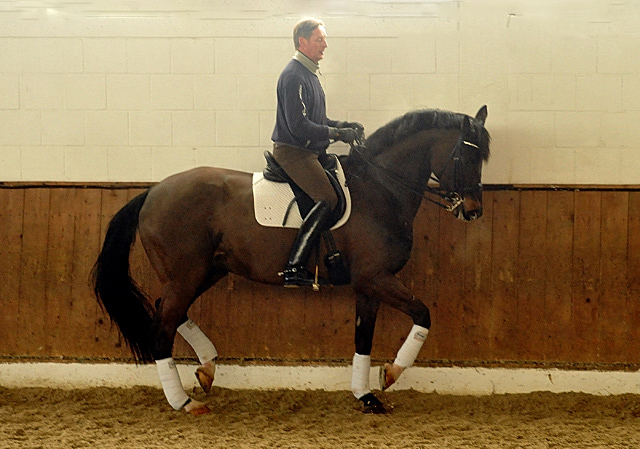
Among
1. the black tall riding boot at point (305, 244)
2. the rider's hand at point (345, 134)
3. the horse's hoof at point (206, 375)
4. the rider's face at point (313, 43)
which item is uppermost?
the rider's face at point (313, 43)

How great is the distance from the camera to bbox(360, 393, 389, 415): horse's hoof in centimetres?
A: 392

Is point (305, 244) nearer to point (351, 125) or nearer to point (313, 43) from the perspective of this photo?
point (351, 125)

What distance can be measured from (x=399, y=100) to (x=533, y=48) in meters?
1.00

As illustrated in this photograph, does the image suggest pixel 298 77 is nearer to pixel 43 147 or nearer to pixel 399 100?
pixel 399 100

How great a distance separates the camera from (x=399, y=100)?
4.39m

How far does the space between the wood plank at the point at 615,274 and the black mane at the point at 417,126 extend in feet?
4.12

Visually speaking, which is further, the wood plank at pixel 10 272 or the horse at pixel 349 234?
the wood plank at pixel 10 272

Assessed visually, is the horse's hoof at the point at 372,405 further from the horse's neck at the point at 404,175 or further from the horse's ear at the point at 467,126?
the horse's ear at the point at 467,126

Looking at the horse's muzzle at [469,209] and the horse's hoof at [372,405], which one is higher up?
the horse's muzzle at [469,209]

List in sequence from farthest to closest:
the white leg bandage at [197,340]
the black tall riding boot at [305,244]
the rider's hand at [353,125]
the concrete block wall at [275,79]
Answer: the concrete block wall at [275,79], the white leg bandage at [197,340], the rider's hand at [353,125], the black tall riding boot at [305,244]

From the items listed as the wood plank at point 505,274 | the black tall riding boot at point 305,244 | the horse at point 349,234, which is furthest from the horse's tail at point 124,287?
the wood plank at point 505,274

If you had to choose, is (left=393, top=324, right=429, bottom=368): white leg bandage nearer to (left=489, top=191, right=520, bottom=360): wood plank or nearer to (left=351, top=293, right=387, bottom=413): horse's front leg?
(left=351, top=293, right=387, bottom=413): horse's front leg

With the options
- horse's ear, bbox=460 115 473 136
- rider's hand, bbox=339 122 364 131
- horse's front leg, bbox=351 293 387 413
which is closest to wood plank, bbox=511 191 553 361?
horse's ear, bbox=460 115 473 136

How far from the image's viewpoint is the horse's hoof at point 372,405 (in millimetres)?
3922
